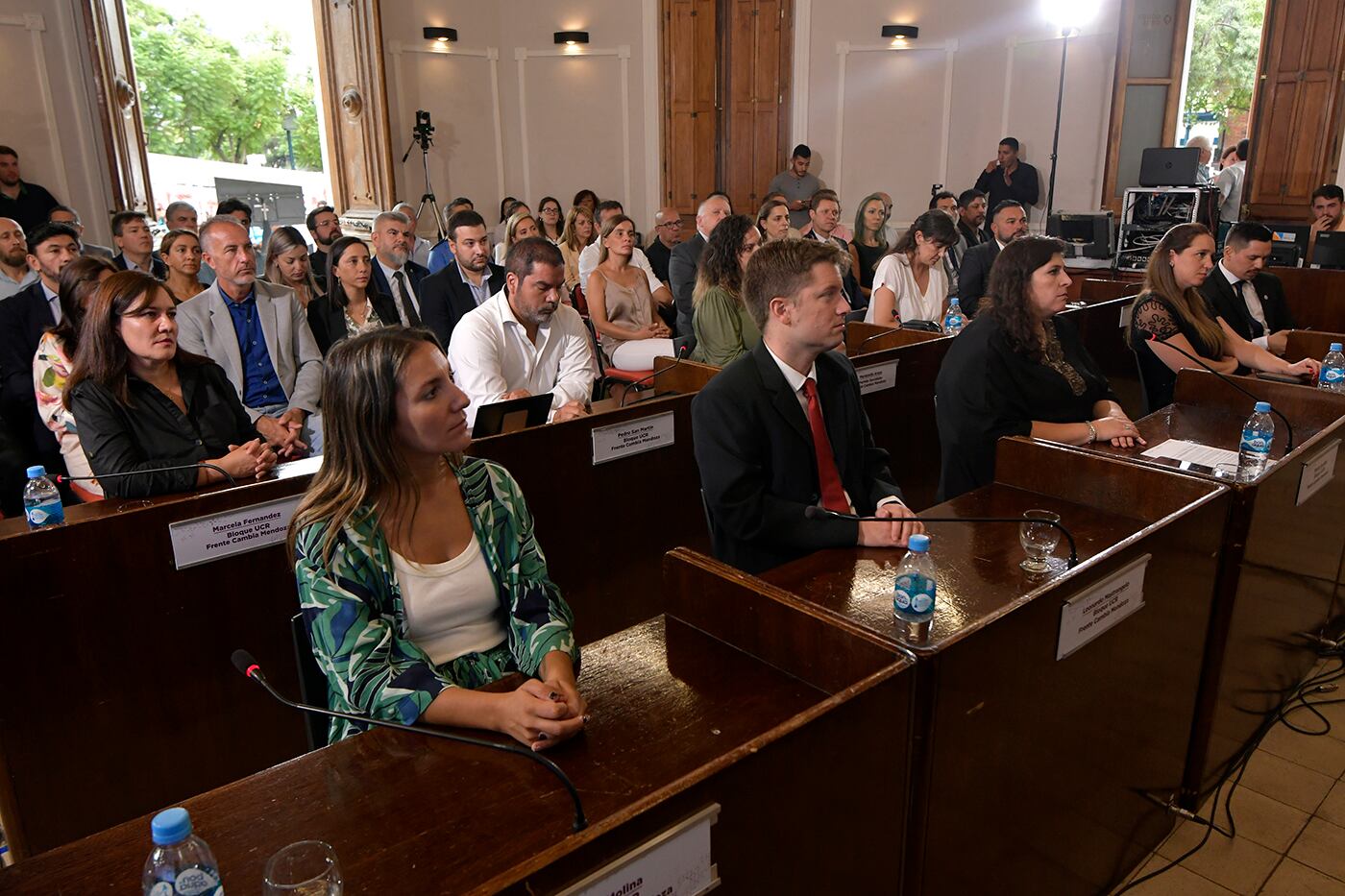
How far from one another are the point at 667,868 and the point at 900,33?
10.8m

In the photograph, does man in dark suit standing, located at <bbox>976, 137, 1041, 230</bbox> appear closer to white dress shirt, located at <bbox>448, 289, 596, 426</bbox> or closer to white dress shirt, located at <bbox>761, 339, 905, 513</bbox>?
white dress shirt, located at <bbox>448, 289, 596, 426</bbox>

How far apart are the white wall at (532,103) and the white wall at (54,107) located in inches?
117

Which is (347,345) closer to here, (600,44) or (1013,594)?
(1013,594)

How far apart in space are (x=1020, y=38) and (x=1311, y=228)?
161 inches

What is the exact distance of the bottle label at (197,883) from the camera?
1030 mm

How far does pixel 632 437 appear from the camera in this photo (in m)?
3.18

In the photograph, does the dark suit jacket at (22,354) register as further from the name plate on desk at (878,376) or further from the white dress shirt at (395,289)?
the name plate on desk at (878,376)

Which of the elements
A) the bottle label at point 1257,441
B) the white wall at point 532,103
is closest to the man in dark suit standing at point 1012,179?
the white wall at point 532,103

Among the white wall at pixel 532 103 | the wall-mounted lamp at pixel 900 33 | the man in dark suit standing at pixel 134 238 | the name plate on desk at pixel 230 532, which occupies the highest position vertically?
the wall-mounted lamp at pixel 900 33

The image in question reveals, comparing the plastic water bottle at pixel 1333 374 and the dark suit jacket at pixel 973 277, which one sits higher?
the dark suit jacket at pixel 973 277

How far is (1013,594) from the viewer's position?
1777mm

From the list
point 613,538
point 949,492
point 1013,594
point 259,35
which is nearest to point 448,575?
point 1013,594

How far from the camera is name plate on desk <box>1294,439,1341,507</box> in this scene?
2.45 metres

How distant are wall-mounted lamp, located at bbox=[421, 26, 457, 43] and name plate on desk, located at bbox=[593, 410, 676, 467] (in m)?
8.12
